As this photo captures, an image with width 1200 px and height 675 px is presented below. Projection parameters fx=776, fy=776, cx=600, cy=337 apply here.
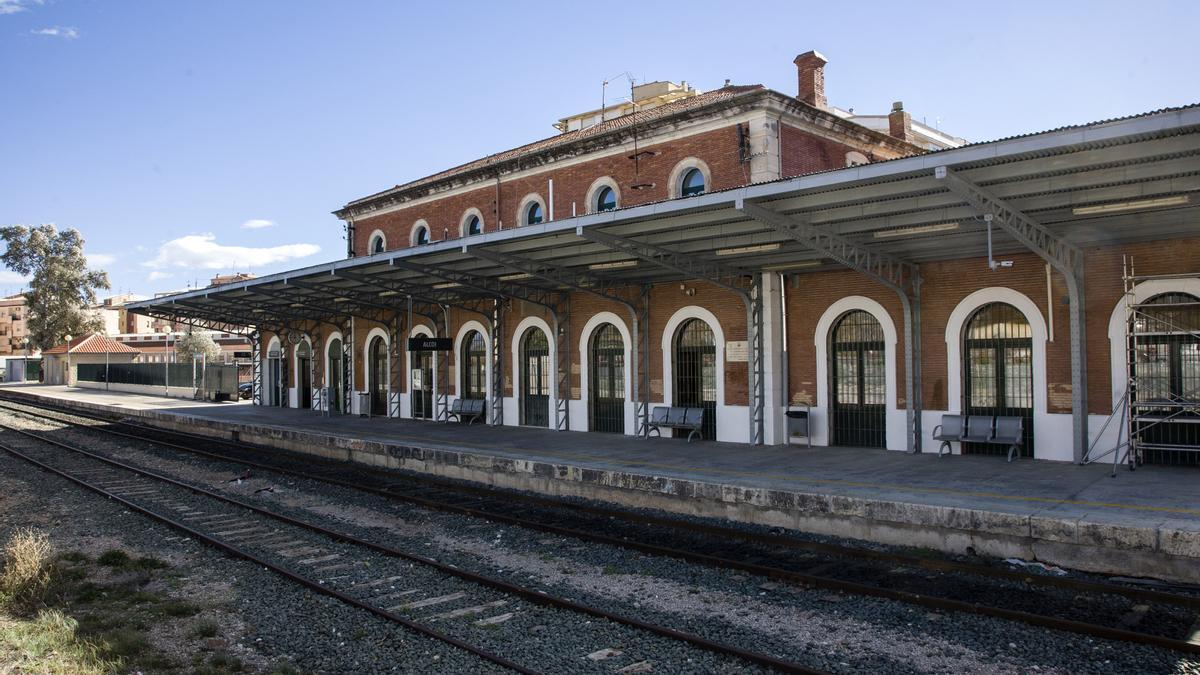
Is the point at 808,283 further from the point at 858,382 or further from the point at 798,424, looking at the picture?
the point at 798,424

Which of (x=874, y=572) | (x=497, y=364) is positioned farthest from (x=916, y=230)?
(x=497, y=364)

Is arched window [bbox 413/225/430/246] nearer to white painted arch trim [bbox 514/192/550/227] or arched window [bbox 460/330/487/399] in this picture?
arched window [bbox 460/330/487/399]

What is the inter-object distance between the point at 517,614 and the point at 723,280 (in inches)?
391

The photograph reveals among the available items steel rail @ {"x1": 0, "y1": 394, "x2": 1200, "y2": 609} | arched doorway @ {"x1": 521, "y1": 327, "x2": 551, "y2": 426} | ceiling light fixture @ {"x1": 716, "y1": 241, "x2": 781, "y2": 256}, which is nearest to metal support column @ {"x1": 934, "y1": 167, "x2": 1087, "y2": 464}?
ceiling light fixture @ {"x1": 716, "y1": 241, "x2": 781, "y2": 256}

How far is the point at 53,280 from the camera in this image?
57875mm

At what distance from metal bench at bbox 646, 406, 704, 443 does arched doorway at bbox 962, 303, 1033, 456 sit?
522cm

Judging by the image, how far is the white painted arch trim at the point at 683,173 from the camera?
16.7 m

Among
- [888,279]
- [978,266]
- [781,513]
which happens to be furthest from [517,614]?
[978,266]

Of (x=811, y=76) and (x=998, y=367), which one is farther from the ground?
(x=811, y=76)

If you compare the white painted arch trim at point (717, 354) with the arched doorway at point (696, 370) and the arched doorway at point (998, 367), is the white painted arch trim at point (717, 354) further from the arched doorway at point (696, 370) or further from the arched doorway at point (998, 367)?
the arched doorway at point (998, 367)

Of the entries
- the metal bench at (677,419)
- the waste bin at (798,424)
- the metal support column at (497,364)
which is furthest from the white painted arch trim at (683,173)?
the metal support column at (497,364)

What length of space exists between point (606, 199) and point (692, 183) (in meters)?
2.60

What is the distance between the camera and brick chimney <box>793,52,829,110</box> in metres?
18.5

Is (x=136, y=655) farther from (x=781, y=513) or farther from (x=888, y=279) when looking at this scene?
(x=888, y=279)
